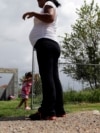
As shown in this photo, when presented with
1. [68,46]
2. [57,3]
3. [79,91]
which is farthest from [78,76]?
[68,46]

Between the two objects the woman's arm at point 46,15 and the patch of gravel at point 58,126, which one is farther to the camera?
the woman's arm at point 46,15

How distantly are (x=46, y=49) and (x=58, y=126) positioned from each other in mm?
1130

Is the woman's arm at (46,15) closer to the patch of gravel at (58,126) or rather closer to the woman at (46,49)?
the woman at (46,49)

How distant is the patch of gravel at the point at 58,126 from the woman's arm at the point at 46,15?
4.29 feet

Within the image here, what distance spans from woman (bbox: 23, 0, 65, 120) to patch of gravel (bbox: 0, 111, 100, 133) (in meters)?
0.25

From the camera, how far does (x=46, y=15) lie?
588cm

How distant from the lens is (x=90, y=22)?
1171 inches

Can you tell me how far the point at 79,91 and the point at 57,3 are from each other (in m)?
8.68

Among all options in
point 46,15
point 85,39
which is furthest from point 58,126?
point 85,39

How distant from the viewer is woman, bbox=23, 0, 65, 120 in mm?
5887

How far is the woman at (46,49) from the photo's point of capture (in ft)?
19.3

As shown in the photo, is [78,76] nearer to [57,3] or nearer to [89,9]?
[57,3]

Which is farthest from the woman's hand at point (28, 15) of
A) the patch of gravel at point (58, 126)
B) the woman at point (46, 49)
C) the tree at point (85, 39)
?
the tree at point (85, 39)

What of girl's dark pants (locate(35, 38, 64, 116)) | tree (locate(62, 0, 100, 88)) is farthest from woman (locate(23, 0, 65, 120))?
tree (locate(62, 0, 100, 88))
